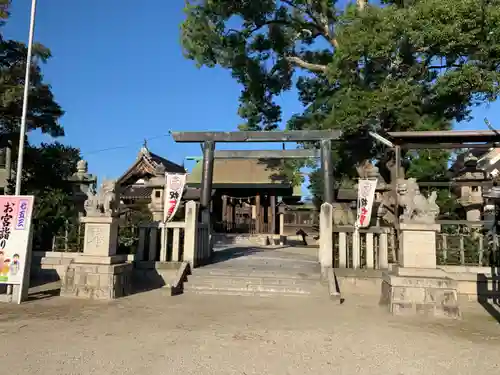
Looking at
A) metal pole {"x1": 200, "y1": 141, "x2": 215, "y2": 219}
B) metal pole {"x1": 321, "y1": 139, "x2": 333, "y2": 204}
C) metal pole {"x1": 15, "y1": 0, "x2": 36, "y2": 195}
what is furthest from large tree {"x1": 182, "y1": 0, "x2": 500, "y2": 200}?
metal pole {"x1": 15, "y1": 0, "x2": 36, "y2": 195}

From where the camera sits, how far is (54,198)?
11539 mm

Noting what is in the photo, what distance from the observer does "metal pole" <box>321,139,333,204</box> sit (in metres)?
12.0

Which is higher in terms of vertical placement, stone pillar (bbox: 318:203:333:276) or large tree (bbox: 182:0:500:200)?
large tree (bbox: 182:0:500:200)

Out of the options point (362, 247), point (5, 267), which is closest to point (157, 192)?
point (5, 267)

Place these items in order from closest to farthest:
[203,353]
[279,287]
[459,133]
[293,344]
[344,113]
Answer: [203,353], [293,344], [279,287], [459,133], [344,113]

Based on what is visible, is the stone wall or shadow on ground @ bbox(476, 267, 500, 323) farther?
shadow on ground @ bbox(476, 267, 500, 323)

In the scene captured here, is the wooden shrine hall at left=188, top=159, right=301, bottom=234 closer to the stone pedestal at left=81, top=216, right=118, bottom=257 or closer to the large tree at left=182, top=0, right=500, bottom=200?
the large tree at left=182, top=0, right=500, bottom=200

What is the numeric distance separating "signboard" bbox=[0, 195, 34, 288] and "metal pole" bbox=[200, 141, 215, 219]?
5.21m

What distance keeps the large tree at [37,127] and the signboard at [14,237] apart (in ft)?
12.6

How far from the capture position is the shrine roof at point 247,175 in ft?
78.7

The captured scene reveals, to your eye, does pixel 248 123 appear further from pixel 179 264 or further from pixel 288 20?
pixel 179 264

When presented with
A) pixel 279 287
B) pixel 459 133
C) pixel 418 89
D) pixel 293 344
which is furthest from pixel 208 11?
pixel 293 344

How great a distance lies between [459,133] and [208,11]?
459 inches

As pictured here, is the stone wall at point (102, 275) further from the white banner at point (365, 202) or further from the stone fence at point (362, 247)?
the white banner at point (365, 202)
